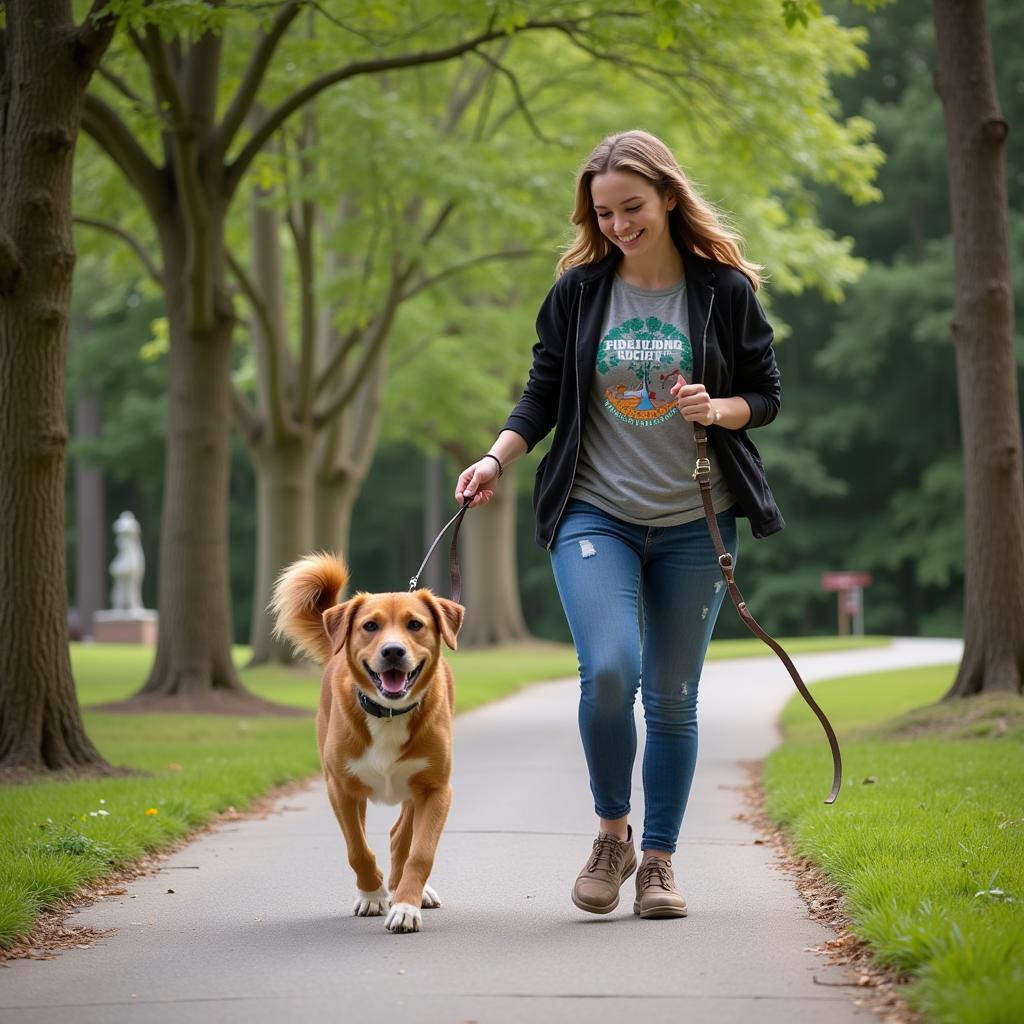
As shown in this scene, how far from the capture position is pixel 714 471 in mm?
5441

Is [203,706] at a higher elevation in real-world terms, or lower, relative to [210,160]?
lower

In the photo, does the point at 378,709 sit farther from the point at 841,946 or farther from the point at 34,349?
the point at 34,349

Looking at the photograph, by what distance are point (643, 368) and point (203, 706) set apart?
1055 centimetres

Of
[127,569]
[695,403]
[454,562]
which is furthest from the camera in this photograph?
[127,569]

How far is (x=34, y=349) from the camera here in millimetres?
9508

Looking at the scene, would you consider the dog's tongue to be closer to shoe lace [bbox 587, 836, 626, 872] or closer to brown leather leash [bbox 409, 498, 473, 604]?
brown leather leash [bbox 409, 498, 473, 604]

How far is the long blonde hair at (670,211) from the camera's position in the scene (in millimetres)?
5285

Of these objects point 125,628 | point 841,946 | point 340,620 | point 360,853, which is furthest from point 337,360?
point 125,628

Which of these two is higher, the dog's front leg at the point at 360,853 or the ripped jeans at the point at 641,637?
the ripped jeans at the point at 641,637

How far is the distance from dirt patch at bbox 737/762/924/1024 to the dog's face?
1.57m

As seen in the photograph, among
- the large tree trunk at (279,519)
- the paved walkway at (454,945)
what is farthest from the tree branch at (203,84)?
the paved walkway at (454,945)

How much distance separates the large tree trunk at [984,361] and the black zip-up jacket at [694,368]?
7.04m

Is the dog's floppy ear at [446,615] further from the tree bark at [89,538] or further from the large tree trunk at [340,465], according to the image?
the tree bark at [89,538]

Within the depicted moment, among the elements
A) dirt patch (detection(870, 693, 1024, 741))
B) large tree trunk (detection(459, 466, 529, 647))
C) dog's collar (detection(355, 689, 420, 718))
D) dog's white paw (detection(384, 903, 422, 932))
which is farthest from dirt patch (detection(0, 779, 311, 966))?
large tree trunk (detection(459, 466, 529, 647))
